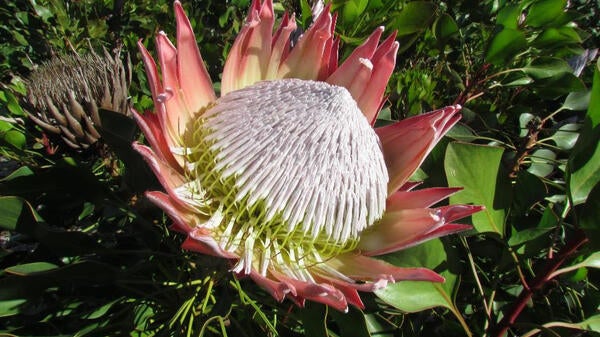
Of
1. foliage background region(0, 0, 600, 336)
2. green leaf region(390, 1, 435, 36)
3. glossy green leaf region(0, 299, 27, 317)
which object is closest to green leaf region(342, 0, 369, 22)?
foliage background region(0, 0, 600, 336)

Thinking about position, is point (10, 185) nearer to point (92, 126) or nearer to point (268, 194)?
point (92, 126)

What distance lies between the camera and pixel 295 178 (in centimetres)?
130

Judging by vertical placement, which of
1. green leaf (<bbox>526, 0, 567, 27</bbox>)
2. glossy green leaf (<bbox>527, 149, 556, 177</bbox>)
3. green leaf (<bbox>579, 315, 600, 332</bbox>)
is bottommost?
green leaf (<bbox>579, 315, 600, 332</bbox>)

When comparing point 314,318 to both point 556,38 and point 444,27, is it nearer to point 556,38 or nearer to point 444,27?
point 444,27

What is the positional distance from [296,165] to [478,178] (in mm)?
543

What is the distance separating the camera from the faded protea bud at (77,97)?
1.61 m

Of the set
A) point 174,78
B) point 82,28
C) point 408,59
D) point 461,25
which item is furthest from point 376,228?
point 82,28

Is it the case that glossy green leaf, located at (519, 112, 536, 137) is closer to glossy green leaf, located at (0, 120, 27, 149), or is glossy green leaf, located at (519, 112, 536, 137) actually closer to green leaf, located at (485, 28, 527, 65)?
green leaf, located at (485, 28, 527, 65)

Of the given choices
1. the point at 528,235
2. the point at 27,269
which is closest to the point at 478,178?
the point at 528,235

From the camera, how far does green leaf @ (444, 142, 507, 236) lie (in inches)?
54.7

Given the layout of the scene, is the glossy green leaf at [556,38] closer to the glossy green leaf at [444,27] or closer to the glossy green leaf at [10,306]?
the glossy green leaf at [444,27]

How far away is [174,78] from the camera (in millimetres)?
1293

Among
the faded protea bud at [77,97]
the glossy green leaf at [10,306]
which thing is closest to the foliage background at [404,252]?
the glossy green leaf at [10,306]

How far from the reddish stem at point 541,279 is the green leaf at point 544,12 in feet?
3.22
